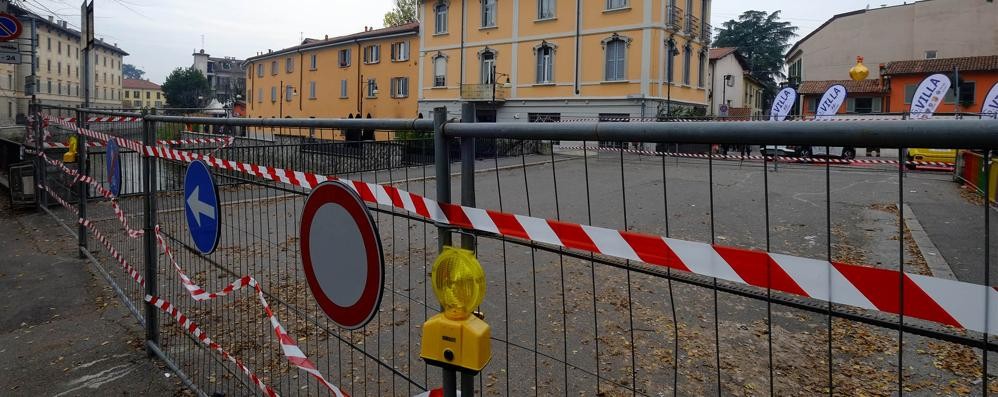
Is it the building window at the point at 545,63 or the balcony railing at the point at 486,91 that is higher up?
the building window at the point at 545,63

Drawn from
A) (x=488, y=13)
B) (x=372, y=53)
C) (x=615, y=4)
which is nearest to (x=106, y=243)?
(x=615, y=4)

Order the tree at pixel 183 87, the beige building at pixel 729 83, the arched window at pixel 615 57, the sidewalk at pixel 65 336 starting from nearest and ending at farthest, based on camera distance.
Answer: the sidewalk at pixel 65 336, the arched window at pixel 615 57, the beige building at pixel 729 83, the tree at pixel 183 87

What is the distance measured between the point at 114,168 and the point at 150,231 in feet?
4.38

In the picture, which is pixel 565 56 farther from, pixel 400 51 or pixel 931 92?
pixel 931 92

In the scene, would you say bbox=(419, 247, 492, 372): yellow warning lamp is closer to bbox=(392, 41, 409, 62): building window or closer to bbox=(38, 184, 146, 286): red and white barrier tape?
bbox=(38, 184, 146, 286): red and white barrier tape

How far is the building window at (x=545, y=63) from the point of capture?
3362 cm

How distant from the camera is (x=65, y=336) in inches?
198

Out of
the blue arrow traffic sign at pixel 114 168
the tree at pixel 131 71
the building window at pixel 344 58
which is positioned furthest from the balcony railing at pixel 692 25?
the tree at pixel 131 71

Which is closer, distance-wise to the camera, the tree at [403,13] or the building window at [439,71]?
the building window at [439,71]

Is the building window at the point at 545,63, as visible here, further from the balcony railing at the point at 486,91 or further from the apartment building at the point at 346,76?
the apartment building at the point at 346,76

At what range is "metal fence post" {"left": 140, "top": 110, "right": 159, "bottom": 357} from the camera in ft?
14.3

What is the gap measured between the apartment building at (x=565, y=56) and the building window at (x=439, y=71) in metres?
0.07

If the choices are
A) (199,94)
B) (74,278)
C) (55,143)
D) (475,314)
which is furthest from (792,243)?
(199,94)

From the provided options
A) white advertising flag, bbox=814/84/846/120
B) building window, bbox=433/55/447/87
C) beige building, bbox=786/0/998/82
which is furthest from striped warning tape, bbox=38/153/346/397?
beige building, bbox=786/0/998/82
